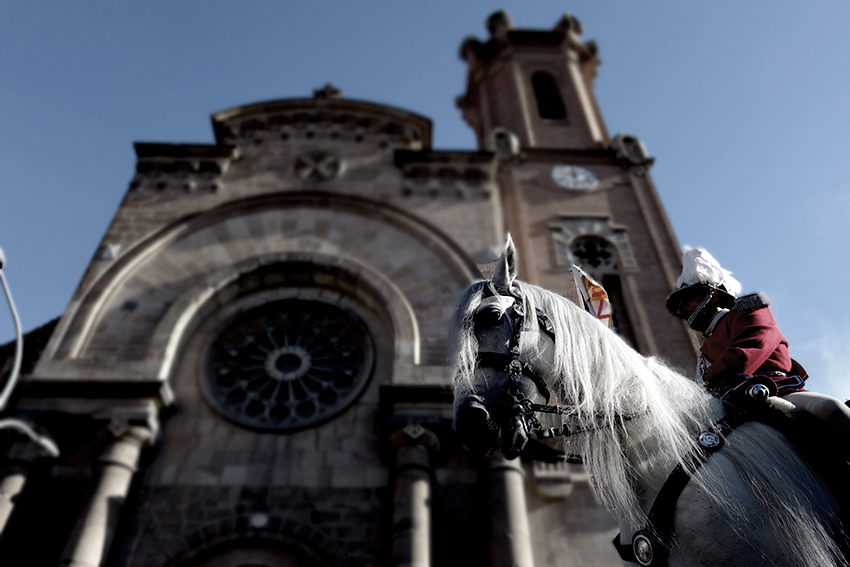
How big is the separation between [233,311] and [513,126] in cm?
1107

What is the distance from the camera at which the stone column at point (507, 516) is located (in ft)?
24.0

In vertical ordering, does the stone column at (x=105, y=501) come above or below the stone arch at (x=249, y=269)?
below

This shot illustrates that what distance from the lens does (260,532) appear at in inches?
317

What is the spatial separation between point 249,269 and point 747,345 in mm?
9106

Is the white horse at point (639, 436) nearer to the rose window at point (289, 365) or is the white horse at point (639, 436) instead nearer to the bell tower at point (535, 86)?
the rose window at point (289, 365)

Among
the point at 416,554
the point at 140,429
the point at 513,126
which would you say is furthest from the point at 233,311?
the point at 513,126

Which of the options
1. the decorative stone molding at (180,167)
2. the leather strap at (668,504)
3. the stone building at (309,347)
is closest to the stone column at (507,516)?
the stone building at (309,347)

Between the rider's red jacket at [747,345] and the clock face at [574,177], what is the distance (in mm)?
11583

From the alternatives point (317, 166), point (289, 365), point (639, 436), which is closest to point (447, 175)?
point (317, 166)

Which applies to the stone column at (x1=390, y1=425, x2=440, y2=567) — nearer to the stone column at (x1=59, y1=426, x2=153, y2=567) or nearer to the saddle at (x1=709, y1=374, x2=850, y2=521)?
the stone column at (x1=59, y1=426, x2=153, y2=567)

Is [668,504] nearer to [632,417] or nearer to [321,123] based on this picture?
[632,417]

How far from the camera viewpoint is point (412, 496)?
781cm

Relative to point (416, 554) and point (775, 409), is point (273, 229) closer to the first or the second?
point (416, 554)

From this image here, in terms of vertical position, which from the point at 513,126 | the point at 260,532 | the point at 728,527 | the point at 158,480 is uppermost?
the point at 513,126
